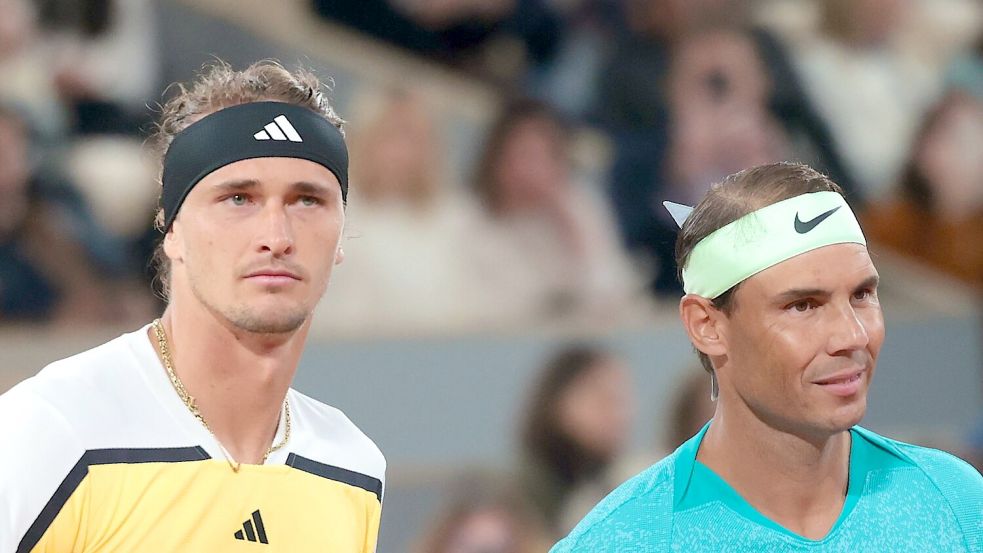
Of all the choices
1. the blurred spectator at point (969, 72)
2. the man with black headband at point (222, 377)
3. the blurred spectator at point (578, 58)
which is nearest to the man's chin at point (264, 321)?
the man with black headband at point (222, 377)

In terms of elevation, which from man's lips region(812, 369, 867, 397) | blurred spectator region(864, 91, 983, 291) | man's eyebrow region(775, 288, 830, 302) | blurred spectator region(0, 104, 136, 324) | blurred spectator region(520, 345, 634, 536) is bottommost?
man's lips region(812, 369, 867, 397)

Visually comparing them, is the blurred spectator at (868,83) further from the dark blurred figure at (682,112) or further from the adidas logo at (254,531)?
the adidas logo at (254,531)

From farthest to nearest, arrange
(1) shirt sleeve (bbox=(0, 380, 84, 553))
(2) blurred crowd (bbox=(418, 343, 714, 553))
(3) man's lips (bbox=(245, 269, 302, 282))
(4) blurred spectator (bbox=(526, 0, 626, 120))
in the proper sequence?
(4) blurred spectator (bbox=(526, 0, 626, 120)) → (2) blurred crowd (bbox=(418, 343, 714, 553)) → (3) man's lips (bbox=(245, 269, 302, 282)) → (1) shirt sleeve (bbox=(0, 380, 84, 553))

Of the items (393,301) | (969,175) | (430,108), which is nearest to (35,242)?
(393,301)

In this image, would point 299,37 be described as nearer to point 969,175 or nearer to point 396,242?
point 396,242

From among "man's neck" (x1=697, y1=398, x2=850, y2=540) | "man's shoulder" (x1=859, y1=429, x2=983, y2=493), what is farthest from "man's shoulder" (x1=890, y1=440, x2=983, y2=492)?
"man's neck" (x1=697, y1=398, x2=850, y2=540)

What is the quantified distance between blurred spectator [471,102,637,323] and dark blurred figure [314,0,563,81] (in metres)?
0.50

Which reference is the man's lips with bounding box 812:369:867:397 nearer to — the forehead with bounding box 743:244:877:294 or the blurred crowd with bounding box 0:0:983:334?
the forehead with bounding box 743:244:877:294

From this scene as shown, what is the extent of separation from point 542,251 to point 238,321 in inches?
169

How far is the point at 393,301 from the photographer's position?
284 inches

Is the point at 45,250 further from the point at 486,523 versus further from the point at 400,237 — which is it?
the point at 486,523

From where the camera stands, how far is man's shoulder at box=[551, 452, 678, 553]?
3.39 meters

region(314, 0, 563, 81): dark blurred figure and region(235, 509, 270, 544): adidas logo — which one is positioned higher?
region(314, 0, 563, 81): dark blurred figure

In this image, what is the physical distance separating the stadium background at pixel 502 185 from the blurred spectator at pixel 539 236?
0.01 m
